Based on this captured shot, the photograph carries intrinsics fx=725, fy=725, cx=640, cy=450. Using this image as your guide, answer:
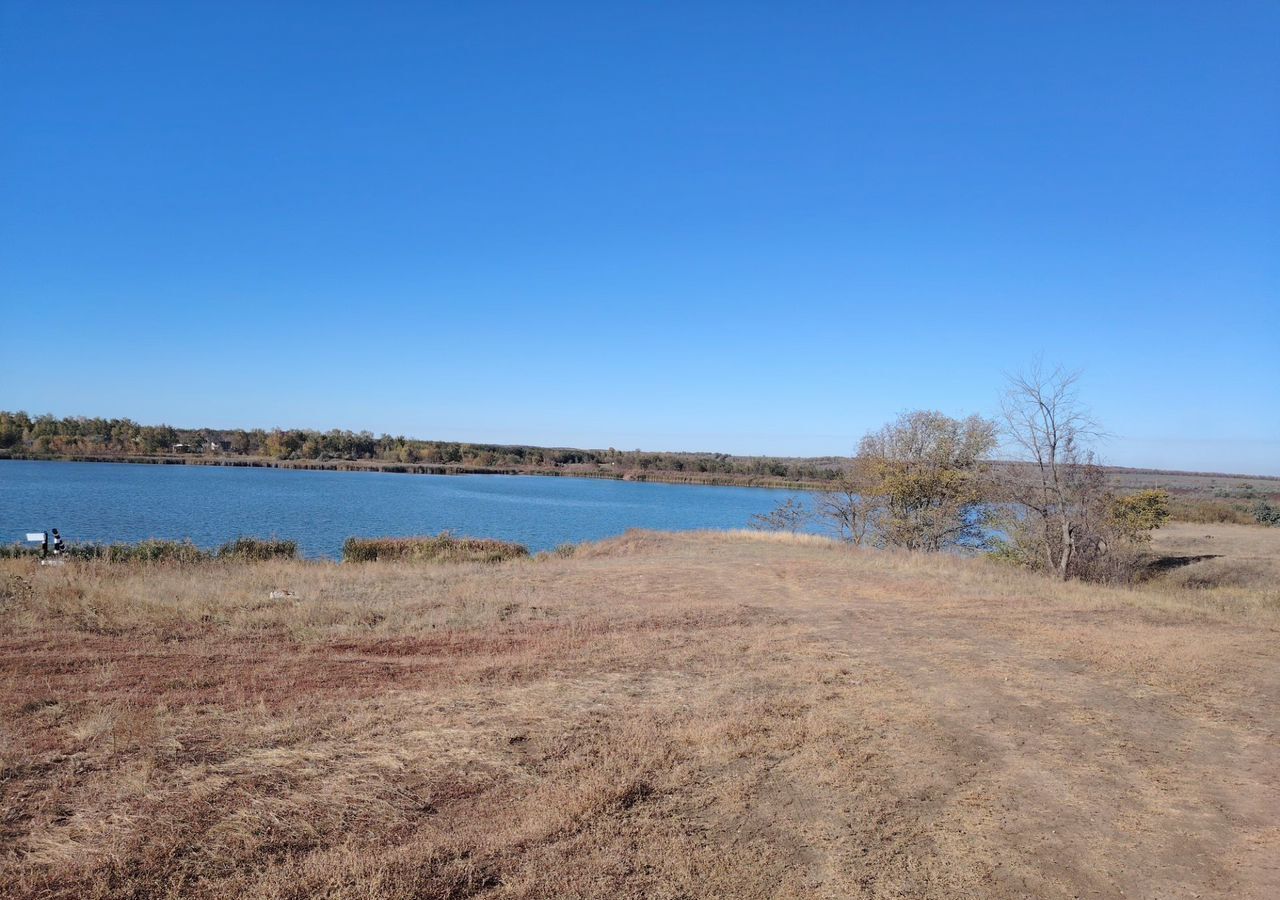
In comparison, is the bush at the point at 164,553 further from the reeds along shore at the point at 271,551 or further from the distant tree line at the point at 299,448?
the distant tree line at the point at 299,448

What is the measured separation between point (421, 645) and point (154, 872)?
6529 mm

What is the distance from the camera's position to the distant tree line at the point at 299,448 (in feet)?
352

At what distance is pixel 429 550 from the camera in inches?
977

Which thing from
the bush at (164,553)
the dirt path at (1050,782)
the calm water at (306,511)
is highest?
the dirt path at (1050,782)

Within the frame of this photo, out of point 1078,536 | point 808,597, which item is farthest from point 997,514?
point 808,597

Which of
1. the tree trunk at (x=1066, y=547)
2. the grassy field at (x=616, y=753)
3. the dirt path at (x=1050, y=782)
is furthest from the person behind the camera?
the tree trunk at (x=1066, y=547)

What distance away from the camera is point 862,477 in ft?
103

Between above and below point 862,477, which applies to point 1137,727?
below

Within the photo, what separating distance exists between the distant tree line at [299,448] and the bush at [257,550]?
291 ft

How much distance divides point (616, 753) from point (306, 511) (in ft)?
139

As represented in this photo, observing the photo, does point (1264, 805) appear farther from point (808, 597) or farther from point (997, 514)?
point (997, 514)

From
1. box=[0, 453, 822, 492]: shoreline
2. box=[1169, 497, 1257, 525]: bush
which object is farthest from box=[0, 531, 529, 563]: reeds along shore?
box=[0, 453, 822, 492]: shoreline

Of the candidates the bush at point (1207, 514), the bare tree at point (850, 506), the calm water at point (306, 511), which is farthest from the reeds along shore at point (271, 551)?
the bush at point (1207, 514)

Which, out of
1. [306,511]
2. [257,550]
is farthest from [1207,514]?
[306,511]
